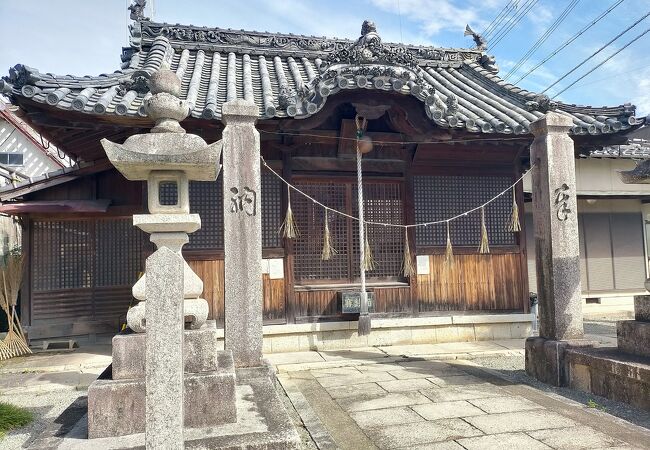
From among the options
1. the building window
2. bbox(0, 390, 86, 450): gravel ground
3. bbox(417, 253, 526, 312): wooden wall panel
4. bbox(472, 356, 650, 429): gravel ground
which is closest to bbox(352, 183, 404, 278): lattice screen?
bbox(417, 253, 526, 312): wooden wall panel

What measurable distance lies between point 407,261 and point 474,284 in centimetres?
174

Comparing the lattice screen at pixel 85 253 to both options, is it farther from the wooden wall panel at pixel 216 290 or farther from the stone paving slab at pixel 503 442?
the stone paving slab at pixel 503 442

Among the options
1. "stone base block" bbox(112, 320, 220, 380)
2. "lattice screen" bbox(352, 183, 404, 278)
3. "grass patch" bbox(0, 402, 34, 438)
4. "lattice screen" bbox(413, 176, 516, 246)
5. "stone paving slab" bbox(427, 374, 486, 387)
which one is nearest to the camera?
"stone base block" bbox(112, 320, 220, 380)

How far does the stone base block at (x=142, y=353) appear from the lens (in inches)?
160

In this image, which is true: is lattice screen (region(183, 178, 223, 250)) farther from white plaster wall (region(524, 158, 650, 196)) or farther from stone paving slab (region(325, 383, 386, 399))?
white plaster wall (region(524, 158, 650, 196))

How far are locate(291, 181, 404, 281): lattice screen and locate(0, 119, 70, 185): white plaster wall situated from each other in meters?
16.5

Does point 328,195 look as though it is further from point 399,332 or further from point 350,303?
point 399,332

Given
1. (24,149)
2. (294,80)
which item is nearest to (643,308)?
(294,80)

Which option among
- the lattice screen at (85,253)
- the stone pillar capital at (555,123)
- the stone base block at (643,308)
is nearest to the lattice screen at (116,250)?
the lattice screen at (85,253)

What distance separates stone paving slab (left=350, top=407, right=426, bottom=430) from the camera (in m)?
4.89

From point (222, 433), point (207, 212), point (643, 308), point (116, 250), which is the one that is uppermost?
point (207, 212)

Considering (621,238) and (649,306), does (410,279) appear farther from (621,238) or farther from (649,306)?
(621,238)

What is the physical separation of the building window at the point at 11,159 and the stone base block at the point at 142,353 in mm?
19669

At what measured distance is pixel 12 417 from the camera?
16.9ft
